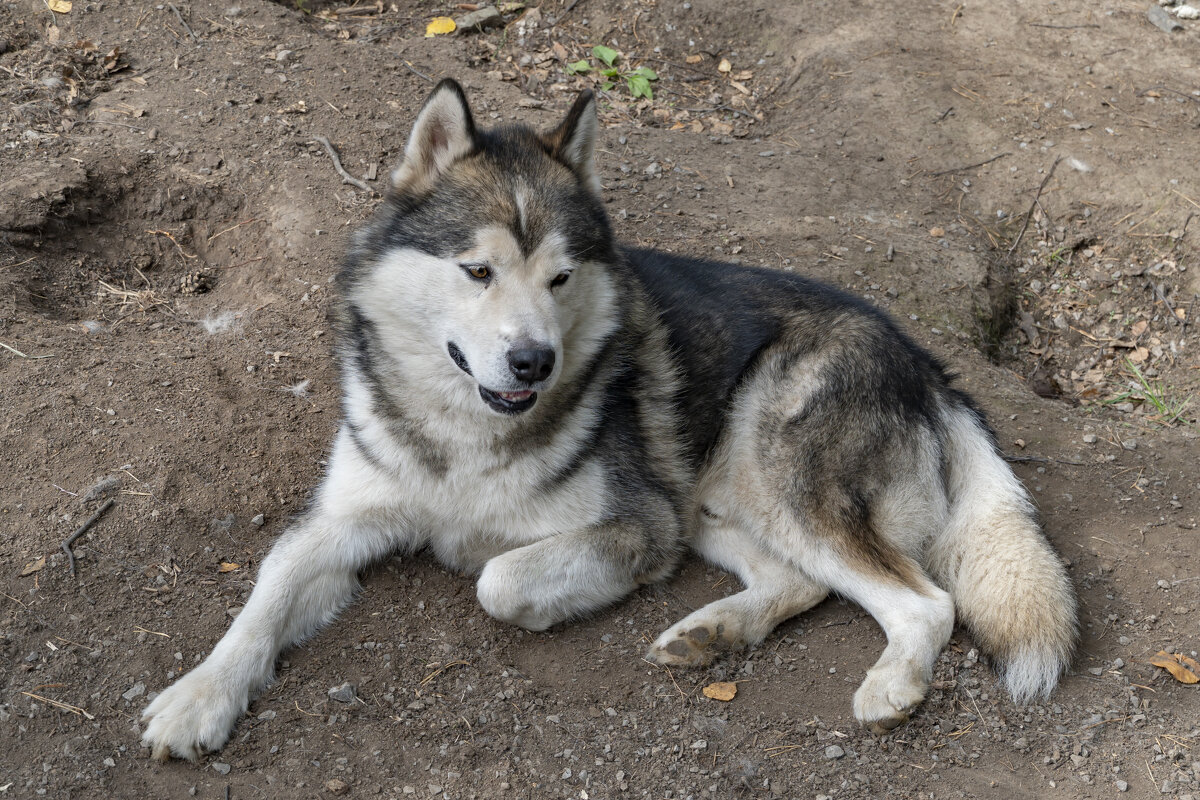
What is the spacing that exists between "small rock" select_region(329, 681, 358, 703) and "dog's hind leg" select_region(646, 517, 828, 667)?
122 centimetres

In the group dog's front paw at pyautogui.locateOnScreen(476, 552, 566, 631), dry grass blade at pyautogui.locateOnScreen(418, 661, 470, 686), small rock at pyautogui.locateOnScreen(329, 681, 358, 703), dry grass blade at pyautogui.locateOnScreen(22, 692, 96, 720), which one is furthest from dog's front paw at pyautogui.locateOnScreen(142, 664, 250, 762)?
dog's front paw at pyautogui.locateOnScreen(476, 552, 566, 631)

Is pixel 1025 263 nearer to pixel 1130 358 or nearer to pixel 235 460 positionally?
pixel 1130 358

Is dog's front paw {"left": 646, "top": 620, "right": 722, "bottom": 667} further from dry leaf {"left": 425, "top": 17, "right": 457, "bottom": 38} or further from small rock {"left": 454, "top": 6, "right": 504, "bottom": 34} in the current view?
small rock {"left": 454, "top": 6, "right": 504, "bottom": 34}

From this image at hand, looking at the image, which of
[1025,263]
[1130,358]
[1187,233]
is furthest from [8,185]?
[1187,233]

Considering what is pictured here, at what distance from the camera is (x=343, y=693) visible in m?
3.55

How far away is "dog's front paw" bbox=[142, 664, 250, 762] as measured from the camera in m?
3.19

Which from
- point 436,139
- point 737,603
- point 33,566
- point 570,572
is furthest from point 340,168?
point 737,603

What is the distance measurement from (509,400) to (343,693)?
1.34 metres

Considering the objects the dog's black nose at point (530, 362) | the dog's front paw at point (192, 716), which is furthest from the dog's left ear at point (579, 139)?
the dog's front paw at point (192, 716)

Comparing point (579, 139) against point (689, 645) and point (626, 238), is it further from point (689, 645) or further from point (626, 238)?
point (626, 238)

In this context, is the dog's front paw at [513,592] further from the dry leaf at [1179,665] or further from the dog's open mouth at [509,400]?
the dry leaf at [1179,665]

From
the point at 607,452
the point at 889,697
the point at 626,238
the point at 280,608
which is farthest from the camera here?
the point at 626,238

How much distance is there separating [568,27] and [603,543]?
5685 millimetres

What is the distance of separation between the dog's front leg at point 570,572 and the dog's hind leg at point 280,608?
60 centimetres
